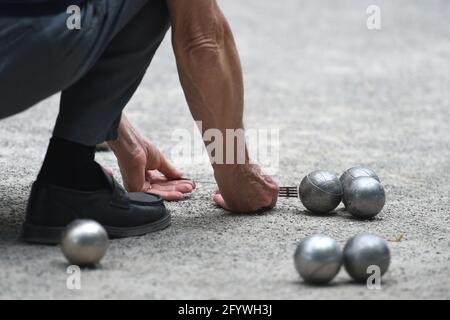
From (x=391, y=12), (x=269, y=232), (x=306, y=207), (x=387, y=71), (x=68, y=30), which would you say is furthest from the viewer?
(x=391, y=12)

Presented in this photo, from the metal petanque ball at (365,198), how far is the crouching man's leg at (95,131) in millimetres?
556

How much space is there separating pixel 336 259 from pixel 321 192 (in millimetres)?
579

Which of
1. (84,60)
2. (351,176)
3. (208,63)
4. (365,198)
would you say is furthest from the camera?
(351,176)

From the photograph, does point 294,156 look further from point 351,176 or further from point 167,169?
point 351,176

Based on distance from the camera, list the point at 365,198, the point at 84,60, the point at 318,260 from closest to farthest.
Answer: the point at 318,260 → the point at 84,60 → the point at 365,198

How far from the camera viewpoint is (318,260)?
6.08 feet

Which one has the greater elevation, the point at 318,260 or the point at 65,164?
the point at 65,164

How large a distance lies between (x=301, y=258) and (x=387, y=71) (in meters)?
3.35

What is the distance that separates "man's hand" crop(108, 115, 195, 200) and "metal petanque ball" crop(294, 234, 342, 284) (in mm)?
813

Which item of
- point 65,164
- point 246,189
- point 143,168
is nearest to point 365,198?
point 246,189

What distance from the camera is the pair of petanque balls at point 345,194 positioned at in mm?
2392

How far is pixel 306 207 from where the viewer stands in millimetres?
2486
